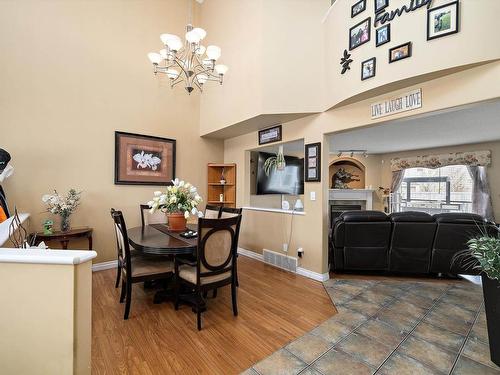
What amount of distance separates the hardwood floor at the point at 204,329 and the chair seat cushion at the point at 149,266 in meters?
0.41

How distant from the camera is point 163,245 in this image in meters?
2.26

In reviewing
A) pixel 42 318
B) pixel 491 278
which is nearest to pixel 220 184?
pixel 42 318

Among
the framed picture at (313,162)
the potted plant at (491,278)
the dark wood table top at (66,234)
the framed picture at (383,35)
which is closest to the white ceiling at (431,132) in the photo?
the framed picture at (313,162)

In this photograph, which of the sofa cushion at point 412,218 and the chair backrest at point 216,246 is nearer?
the chair backrest at point 216,246

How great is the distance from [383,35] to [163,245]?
3.14m

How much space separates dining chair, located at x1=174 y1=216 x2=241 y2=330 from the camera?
2.13 metres

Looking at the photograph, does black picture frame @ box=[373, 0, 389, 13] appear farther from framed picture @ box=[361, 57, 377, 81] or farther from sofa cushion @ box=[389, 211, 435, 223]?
sofa cushion @ box=[389, 211, 435, 223]

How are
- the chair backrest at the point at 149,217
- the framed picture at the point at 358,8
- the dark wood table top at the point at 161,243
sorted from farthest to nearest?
the chair backrest at the point at 149,217, the framed picture at the point at 358,8, the dark wood table top at the point at 161,243

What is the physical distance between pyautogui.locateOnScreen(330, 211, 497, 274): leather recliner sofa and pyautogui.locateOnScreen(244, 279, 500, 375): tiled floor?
0.52m

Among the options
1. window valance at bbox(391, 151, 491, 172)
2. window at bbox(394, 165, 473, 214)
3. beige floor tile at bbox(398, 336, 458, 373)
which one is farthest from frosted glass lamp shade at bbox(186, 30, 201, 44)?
window at bbox(394, 165, 473, 214)

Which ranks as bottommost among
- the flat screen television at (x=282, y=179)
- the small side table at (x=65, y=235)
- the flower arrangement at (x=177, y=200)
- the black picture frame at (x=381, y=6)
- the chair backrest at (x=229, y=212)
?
the small side table at (x=65, y=235)

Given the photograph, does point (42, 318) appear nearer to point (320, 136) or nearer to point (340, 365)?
point (340, 365)

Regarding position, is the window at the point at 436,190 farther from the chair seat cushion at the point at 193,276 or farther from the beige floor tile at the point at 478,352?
the chair seat cushion at the point at 193,276

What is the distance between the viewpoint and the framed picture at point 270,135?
4.01 metres
